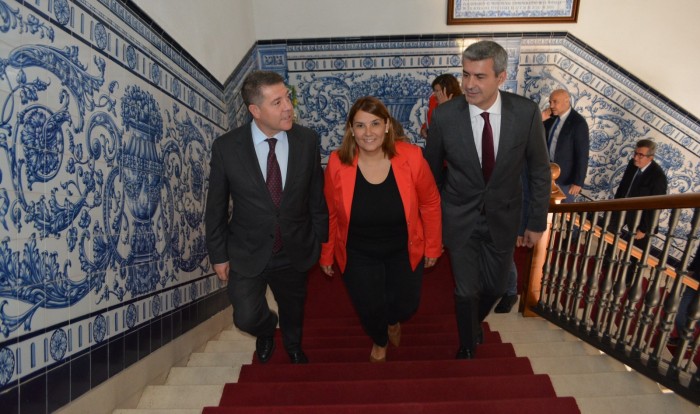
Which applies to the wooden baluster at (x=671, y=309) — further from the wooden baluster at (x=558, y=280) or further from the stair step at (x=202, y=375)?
the stair step at (x=202, y=375)

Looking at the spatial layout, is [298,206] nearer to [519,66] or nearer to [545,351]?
[545,351]

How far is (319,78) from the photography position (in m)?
5.55

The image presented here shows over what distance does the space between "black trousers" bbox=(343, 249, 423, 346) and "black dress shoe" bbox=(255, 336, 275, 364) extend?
57 cm

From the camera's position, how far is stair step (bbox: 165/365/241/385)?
8.42ft

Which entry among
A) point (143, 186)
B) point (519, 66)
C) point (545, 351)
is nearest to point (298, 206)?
point (143, 186)

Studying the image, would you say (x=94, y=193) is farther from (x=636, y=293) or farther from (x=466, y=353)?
(x=636, y=293)

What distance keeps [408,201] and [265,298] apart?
36.4 inches

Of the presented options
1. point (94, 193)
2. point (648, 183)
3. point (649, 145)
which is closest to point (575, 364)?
point (94, 193)

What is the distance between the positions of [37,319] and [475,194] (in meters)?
1.94

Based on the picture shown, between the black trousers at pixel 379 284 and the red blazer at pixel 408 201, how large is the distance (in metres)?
0.05

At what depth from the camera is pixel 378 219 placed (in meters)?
2.50

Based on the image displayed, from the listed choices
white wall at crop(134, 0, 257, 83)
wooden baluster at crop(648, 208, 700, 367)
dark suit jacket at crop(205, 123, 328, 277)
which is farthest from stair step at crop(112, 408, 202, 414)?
wooden baluster at crop(648, 208, 700, 367)

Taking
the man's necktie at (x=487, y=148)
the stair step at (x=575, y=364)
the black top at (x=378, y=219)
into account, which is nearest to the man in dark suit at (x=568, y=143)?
the stair step at (x=575, y=364)

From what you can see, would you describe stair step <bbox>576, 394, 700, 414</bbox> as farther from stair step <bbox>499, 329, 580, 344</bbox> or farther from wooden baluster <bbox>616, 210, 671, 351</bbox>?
stair step <bbox>499, 329, 580, 344</bbox>
